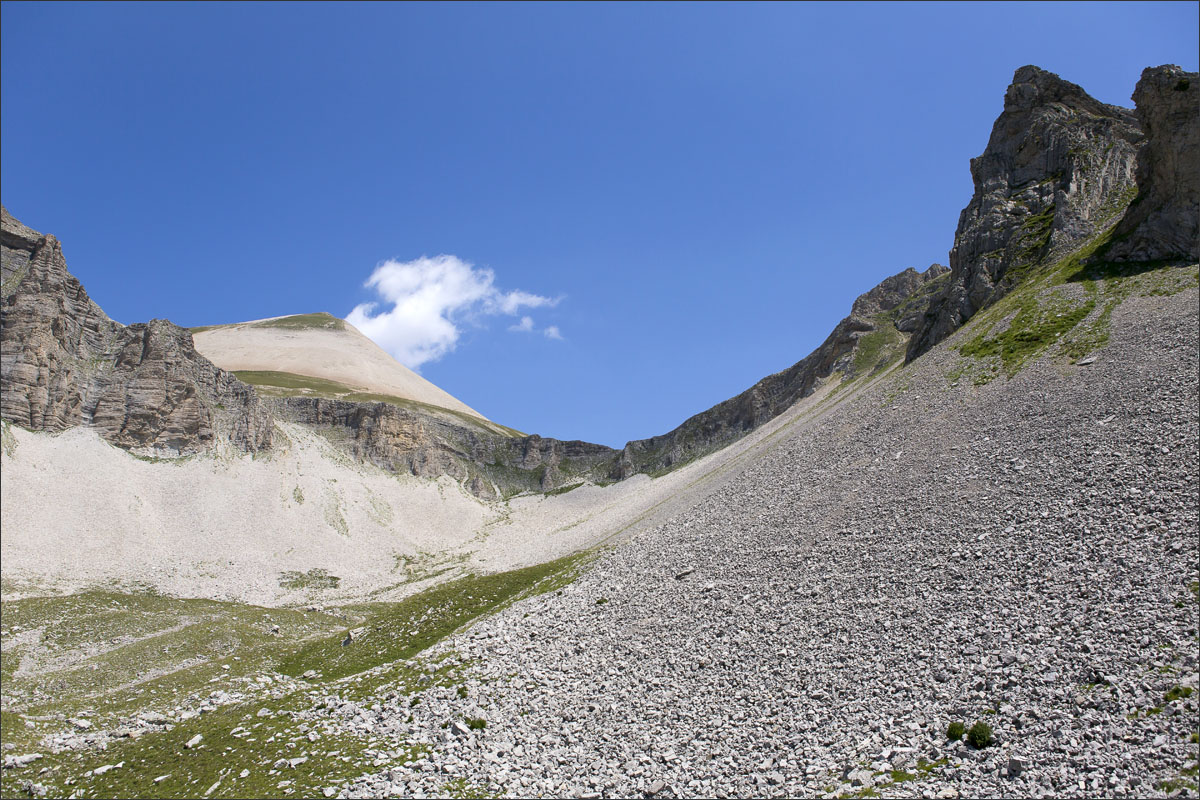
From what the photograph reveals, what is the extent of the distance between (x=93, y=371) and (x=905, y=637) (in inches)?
5110

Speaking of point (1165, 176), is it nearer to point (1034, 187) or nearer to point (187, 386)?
point (1034, 187)

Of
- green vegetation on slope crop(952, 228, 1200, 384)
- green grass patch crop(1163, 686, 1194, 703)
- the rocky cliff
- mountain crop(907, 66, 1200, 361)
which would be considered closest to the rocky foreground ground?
green grass patch crop(1163, 686, 1194, 703)

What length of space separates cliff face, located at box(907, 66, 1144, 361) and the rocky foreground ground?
32.7 meters

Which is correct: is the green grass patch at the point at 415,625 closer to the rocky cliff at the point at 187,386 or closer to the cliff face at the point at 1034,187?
the cliff face at the point at 1034,187

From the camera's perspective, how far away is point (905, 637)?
23.8 m

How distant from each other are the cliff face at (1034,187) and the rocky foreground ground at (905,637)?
32.7 metres

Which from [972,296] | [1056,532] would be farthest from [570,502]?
[1056,532]

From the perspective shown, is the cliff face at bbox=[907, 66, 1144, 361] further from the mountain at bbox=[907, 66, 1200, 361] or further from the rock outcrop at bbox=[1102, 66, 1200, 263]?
the rock outcrop at bbox=[1102, 66, 1200, 263]

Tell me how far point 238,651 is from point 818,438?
52704 millimetres

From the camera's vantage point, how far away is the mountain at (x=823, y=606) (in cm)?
1978

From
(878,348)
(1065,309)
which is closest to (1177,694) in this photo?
(1065,309)

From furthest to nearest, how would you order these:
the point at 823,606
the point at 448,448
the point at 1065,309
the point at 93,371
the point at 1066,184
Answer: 1. the point at 448,448
2. the point at 93,371
3. the point at 1066,184
4. the point at 1065,309
5. the point at 823,606

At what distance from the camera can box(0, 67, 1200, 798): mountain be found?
779 inches

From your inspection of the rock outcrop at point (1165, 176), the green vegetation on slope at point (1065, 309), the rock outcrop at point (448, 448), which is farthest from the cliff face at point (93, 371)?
the rock outcrop at point (1165, 176)
